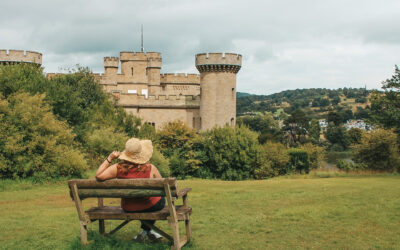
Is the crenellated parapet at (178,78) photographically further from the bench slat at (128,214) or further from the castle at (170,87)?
the bench slat at (128,214)

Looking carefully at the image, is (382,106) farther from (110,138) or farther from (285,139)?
(285,139)

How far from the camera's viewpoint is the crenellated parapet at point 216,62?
3834 centimetres

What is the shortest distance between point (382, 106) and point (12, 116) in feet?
99.4

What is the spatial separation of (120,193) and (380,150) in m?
30.5

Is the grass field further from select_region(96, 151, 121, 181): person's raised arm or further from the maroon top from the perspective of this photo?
select_region(96, 151, 121, 181): person's raised arm

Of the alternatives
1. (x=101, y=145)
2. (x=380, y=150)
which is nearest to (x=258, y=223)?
(x=101, y=145)

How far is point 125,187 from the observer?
6824 millimetres

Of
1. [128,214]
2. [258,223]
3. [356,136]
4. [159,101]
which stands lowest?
[258,223]

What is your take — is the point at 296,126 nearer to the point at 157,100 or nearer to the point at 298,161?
the point at 298,161

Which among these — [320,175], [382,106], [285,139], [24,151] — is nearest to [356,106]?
[285,139]

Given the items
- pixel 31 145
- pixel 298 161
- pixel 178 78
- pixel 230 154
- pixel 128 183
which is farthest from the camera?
pixel 178 78

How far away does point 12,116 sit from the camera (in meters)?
Result: 19.1

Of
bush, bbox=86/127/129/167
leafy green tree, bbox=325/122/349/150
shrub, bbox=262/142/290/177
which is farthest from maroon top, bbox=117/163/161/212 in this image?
leafy green tree, bbox=325/122/349/150

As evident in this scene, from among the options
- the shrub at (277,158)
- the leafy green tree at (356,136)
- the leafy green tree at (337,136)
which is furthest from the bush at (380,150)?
the leafy green tree at (337,136)
